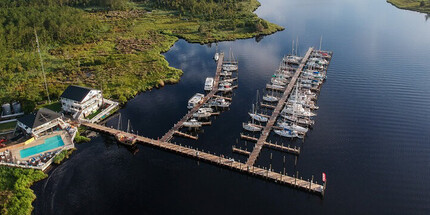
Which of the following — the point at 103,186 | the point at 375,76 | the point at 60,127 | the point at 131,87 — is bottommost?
the point at 103,186

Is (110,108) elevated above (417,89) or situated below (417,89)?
below

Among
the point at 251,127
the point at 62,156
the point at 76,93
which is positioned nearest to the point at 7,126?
the point at 76,93

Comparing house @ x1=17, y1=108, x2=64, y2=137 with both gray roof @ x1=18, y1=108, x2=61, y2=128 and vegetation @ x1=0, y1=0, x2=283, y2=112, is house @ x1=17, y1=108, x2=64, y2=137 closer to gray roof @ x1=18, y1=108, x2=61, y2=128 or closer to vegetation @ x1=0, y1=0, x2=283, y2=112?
gray roof @ x1=18, y1=108, x2=61, y2=128

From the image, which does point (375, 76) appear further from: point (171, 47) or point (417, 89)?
point (171, 47)

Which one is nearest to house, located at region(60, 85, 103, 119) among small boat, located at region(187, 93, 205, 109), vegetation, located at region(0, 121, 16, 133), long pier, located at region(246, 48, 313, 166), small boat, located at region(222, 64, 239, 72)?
vegetation, located at region(0, 121, 16, 133)

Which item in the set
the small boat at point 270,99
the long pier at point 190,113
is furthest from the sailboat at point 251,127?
the small boat at point 270,99

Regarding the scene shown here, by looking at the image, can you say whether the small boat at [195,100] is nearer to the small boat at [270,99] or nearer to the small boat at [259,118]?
the small boat at [259,118]

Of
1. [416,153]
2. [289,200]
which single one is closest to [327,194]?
[289,200]
